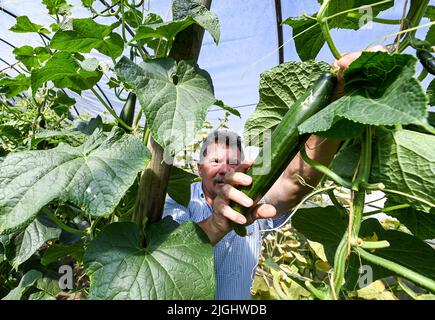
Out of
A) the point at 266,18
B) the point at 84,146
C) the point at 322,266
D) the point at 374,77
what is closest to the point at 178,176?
the point at 84,146

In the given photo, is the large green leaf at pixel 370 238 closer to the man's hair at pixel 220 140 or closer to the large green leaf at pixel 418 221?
the large green leaf at pixel 418 221

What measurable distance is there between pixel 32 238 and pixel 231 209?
1.76 feet

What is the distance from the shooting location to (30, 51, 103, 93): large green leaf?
0.67 meters

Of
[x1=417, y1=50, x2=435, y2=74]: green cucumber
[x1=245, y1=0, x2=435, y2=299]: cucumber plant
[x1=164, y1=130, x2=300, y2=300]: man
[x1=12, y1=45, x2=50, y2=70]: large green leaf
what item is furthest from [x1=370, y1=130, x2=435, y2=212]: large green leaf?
[x1=12, y1=45, x2=50, y2=70]: large green leaf

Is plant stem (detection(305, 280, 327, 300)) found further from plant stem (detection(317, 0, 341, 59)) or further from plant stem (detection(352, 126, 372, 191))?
plant stem (detection(317, 0, 341, 59))

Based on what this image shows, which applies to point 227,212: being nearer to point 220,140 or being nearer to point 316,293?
point 316,293

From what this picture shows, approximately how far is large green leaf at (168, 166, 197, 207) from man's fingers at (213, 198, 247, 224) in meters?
0.20

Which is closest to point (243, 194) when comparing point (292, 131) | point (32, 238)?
point (292, 131)

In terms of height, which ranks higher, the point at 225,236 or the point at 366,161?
the point at 366,161

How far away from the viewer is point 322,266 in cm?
146

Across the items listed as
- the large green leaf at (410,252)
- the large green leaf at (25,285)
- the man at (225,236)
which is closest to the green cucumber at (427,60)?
the large green leaf at (410,252)

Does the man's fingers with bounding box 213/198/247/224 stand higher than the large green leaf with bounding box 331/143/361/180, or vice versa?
the large green leaf with bounding box 331/143/361/180

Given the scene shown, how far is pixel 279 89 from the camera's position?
70 cm

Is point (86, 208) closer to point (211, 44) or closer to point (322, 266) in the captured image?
point (322, 266)
